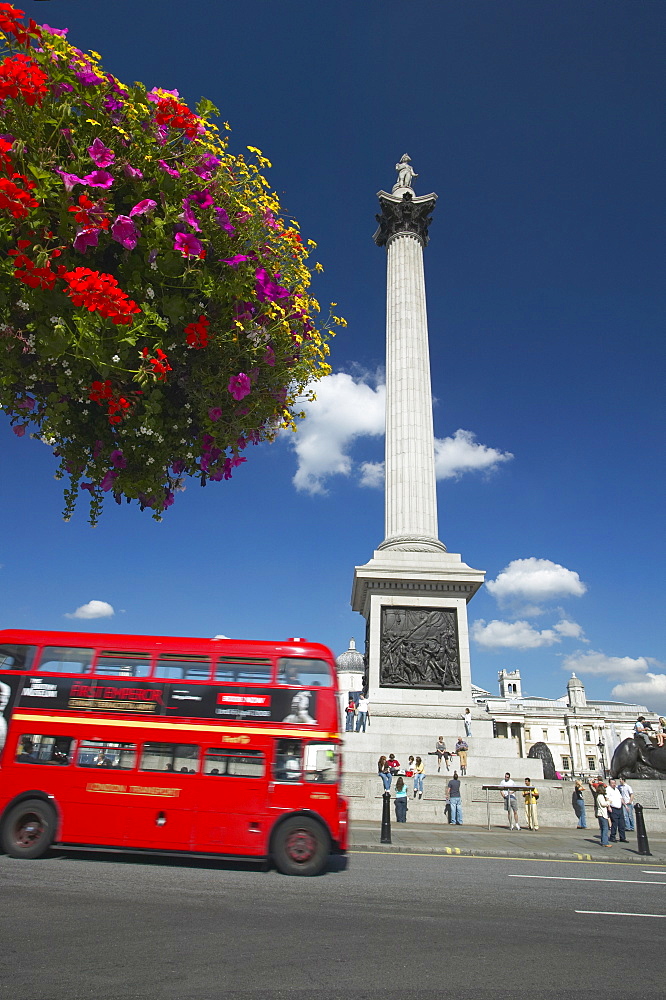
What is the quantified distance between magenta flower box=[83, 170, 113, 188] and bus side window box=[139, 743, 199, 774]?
838 cm

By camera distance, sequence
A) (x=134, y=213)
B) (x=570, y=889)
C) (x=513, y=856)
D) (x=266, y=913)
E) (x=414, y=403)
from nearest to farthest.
Result: (x=134, y=213) < (x=266, y=913) < (x=570, y=889) < (x=513, y=856) < (x=414, y=403)

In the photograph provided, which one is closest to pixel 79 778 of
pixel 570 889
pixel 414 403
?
pixel 570 889

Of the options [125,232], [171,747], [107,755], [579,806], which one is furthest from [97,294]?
[579,806]

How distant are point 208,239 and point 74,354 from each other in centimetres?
133

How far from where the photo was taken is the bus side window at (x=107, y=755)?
9969mm

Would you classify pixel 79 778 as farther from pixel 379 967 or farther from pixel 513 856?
pixel 513 856

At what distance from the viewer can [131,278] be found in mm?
4586

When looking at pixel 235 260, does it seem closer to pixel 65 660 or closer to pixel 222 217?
pixel 222 217

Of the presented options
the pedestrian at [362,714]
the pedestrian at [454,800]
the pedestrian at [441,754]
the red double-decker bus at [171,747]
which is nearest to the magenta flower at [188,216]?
the red double-decker bus at [171,747]

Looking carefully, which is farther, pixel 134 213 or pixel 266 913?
pixel 266 913

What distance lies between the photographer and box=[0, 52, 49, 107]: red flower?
3.84 meters

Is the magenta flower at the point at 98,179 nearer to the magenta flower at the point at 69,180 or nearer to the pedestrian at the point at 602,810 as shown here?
the magenta flower at the point at 69,180

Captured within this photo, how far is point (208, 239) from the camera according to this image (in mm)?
4738

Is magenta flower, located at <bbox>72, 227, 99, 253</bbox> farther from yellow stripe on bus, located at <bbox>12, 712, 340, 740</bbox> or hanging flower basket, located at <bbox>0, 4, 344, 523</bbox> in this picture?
yellow stripe on bus, located at <bbox>12, 712, 340, 740</bbox>
